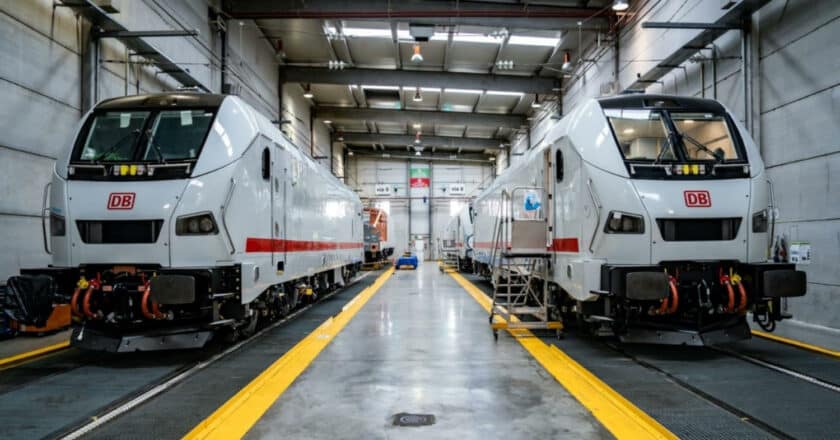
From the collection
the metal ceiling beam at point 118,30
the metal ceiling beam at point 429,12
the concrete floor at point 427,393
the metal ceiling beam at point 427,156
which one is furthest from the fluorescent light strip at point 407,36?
the metal ceiling beam at point 427,156

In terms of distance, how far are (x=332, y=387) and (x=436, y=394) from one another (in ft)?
3.18

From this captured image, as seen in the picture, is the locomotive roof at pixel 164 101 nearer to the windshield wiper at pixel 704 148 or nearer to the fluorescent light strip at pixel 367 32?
the windshield wiper at pixel 704 148

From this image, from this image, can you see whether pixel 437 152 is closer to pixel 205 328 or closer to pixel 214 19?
pixel 214 19

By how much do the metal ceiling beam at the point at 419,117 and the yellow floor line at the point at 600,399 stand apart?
20026 millimetres

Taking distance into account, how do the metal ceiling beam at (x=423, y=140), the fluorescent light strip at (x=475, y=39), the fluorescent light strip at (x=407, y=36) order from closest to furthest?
the fluorescent light strip at (x=475, y=39) < the fluorescent light strip at (x=407, y=36) < the metal ceiling beam at (x=423, y=140)

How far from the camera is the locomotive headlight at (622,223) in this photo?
20.1 ft

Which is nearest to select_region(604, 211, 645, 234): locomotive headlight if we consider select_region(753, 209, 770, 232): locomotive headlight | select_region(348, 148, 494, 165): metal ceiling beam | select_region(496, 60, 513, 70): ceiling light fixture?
select_region(753, 209, 770, 232): locomotive headlight

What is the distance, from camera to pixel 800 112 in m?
8.42

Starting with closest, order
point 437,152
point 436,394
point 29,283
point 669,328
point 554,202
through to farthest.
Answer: point 436,394
point 29,283
point 669,328
point 554,202
point 437,152

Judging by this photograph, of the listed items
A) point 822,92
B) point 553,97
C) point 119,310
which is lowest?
point 119,310

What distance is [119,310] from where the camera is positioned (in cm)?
583

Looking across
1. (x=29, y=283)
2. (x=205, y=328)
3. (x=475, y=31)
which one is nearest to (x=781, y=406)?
(x=205, y=328)

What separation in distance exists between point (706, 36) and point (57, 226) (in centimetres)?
1060

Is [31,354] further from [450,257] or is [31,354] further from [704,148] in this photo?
[450,257]
